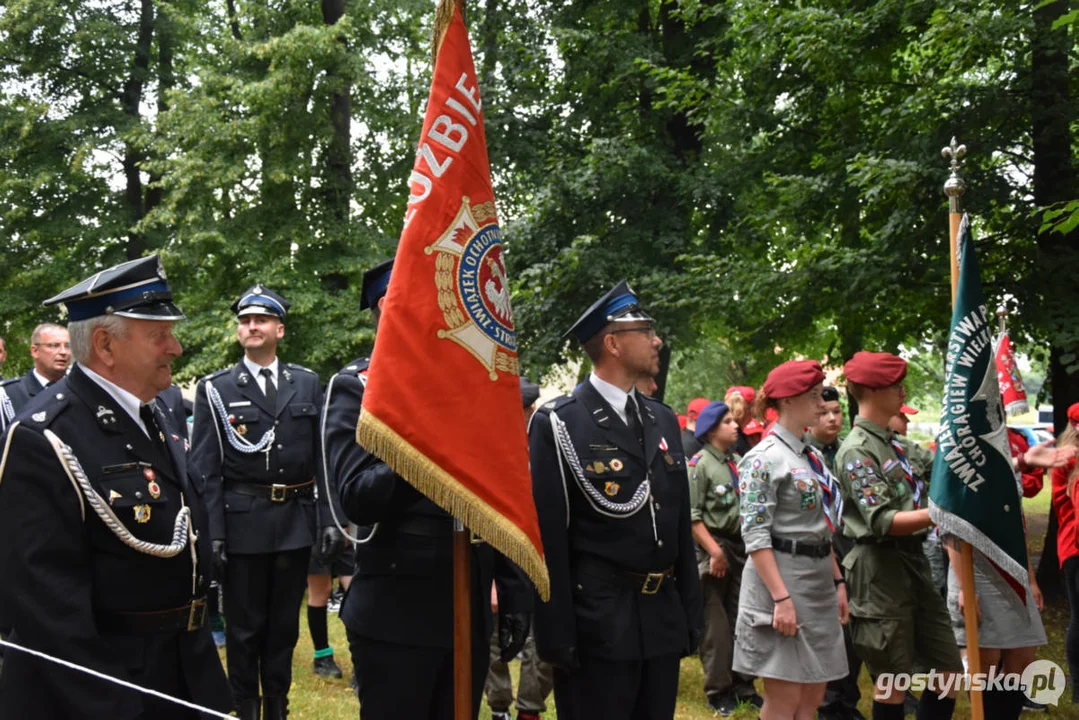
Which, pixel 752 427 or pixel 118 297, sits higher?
pixel 752 427

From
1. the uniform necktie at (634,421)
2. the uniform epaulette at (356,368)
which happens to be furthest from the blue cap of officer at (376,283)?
the uniform necktie at (634,421)

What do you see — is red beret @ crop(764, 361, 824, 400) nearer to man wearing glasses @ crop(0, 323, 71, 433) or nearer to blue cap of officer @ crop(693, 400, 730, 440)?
blue cap of officer @ crop(693, 400, 730, 440)

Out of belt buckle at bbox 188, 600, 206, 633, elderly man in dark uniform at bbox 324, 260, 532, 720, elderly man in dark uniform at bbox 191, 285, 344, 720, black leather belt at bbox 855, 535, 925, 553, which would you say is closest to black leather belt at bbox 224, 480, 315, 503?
elderly man in dark uniform at bbox 191, 285, 344, 720

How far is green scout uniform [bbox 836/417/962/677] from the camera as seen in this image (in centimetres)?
554

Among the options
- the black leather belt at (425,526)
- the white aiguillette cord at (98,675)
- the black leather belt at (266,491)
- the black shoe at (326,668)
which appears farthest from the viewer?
the black shoe at (326,668)

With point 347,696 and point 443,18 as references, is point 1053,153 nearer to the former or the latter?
point 347,696

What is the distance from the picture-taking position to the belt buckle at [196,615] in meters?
3.44

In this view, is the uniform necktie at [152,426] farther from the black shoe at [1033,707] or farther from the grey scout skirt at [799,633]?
the black shoe at [1033,707]

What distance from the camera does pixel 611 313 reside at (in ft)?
15.7

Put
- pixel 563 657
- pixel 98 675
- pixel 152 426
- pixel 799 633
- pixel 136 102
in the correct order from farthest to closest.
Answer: pixel 136 102 → pixel 799 633 → pixel 563 657 → pixel 152 426 → pixel 98 675

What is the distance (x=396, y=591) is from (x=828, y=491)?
2.64 metres

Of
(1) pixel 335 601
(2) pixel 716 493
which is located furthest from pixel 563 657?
(1) pixel 335 601

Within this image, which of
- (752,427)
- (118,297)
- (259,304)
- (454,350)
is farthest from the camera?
(752,427)

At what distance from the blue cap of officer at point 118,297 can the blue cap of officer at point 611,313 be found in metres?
1.94
